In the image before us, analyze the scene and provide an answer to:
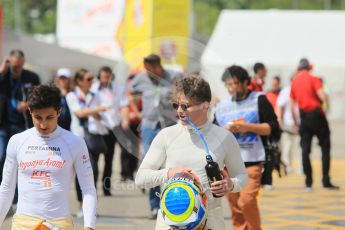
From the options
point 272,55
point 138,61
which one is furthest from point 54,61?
point 138,61

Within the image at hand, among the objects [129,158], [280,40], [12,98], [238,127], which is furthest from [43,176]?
[280,40]

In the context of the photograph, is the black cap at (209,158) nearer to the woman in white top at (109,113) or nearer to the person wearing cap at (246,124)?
the person wearing cap at (246,124)

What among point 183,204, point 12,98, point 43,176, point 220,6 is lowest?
point 183,204

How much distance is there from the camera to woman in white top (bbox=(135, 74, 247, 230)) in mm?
5660

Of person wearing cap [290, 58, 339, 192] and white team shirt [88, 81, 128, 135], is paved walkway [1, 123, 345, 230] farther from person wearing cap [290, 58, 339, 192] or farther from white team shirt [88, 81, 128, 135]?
white team shirt [88, 81, 128, 135]

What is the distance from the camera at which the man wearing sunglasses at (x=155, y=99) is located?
11.5 metres

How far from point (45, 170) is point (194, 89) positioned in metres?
1.01

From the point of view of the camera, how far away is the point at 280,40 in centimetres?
3578

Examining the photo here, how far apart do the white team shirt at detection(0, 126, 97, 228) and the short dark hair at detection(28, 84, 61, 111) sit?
0.20 m

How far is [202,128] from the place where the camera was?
5.82m

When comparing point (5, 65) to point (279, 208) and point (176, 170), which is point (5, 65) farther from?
point (176, 170)

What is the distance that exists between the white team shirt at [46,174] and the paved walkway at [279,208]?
4.69 metres

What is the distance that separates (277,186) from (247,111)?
21.5ft

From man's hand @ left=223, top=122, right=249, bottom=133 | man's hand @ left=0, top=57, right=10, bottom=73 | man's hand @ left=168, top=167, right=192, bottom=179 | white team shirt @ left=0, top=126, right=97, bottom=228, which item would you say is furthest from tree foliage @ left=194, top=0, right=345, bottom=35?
man's hand @ left=168, top=167, right=192, bottom=179
